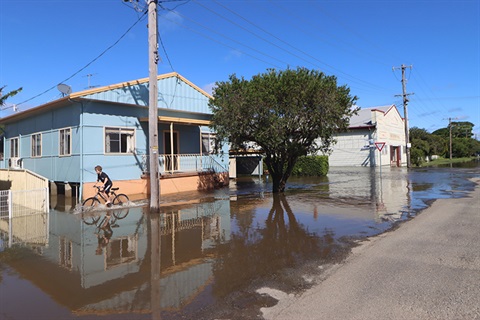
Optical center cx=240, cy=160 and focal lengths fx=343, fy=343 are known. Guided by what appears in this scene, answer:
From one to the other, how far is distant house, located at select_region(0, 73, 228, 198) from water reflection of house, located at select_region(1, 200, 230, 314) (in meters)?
5.61

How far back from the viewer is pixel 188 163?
1803 cm

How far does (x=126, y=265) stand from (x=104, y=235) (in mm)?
2563

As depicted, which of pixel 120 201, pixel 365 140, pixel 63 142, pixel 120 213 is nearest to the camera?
pixel 120 213

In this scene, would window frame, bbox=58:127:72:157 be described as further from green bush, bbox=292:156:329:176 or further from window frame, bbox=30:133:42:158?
green bush, bbox=292:156:329:176

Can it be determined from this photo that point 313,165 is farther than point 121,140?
Yes

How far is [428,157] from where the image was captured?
55406 mm

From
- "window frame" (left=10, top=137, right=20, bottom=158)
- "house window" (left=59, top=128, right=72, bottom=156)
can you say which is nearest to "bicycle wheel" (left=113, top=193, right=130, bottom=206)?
"house window" (left=59, top=128, right=72, bottom=156)

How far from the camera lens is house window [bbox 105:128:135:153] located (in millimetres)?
15163

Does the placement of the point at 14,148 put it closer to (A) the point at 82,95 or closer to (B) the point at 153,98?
(A) the point at 82,95

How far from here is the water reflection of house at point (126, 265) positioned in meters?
4.45

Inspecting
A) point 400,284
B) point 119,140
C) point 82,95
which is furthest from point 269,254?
point 119,140

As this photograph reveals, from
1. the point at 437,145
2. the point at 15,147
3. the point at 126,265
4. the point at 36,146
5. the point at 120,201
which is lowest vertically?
the point at 126,265

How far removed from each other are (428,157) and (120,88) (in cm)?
5389

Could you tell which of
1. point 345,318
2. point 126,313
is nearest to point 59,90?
point 126,313
